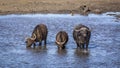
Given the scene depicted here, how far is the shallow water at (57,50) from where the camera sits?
1633cm

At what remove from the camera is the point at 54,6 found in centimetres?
4041

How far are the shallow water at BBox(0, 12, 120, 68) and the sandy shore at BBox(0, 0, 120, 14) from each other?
8178mm

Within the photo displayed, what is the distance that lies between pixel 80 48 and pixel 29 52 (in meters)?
2.16

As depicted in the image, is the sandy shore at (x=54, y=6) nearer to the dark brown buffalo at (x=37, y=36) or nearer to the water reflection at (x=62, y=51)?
the dark brown buffalo at (x=37, y=36)

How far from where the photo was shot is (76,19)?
32.3 m

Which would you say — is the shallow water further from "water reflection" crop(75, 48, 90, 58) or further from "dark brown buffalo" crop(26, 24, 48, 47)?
"dark brown buffalo" crop(26, 24, 48, 47)

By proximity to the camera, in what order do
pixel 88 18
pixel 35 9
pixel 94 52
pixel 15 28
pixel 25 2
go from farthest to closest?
1. pixel 25 2
2. pixel 35 9
3. pixel 88 18
4. pixel 15 28
5. pixel 94 52

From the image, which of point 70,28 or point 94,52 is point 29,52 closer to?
point 94,52

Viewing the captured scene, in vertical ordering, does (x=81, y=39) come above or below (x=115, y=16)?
above

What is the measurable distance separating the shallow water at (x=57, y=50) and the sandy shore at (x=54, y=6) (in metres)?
8.18

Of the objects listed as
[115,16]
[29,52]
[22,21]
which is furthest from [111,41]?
[115,16]

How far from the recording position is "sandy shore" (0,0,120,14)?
38188 mm

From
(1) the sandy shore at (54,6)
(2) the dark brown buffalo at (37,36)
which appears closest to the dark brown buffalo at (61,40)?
(2) the dark brown buffalo at (37,36)

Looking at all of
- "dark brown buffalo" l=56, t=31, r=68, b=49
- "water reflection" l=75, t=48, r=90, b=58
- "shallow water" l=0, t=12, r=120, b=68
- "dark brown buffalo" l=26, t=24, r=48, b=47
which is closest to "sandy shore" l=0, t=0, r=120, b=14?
"shallow water" l=0, t=12, r=120, b=68
